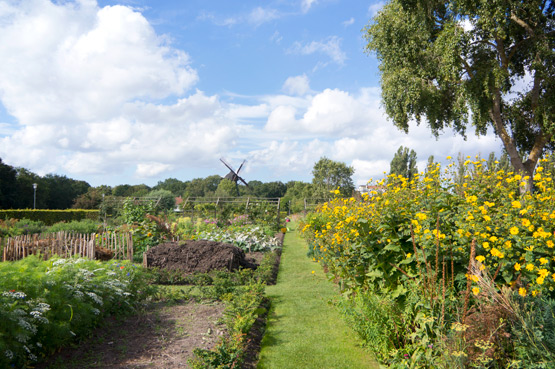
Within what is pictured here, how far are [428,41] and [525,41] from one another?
3.73m

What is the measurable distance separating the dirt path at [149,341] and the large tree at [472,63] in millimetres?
12097

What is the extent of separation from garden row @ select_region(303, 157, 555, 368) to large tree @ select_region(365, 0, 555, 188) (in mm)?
10663

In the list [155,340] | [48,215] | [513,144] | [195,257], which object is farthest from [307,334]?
[48,215]

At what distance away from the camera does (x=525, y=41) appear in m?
15.4

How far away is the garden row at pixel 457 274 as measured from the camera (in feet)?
10.1

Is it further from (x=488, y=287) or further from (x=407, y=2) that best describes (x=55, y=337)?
(x=407, y=2)

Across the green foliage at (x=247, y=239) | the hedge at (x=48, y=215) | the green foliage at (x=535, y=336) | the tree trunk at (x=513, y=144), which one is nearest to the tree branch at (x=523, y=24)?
the tree trunk at (x=513, y=144)

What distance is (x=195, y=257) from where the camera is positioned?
27.6 feet

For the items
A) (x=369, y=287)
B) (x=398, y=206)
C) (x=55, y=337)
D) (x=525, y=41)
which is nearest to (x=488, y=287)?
(x=398, y=206)

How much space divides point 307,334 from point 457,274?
A: 86.5 inches

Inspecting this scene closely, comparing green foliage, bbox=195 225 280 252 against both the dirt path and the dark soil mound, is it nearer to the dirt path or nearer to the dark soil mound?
the dark soil mound

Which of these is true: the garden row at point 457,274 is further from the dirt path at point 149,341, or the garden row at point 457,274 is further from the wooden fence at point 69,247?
the wooden fence at point 69,247

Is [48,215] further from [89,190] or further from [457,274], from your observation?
[457,274]

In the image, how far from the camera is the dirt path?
13.0ft
